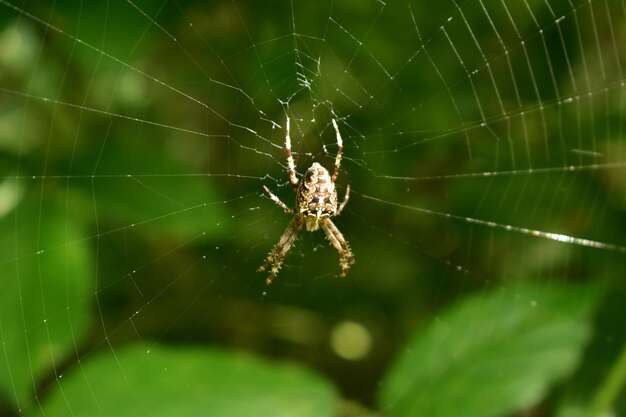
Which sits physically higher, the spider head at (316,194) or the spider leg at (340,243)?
the spider head at (316,194)

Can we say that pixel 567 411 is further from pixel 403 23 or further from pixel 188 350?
pixel 403 23

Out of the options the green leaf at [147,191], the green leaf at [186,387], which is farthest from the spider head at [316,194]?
the green leaf at [186,387]

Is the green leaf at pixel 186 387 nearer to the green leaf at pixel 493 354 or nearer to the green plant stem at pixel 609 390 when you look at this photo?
the green leaf at pixel 493 354

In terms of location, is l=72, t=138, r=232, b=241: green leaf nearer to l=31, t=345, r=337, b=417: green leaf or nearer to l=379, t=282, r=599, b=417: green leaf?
l=31, t=345, r=337, b=417: green leaf

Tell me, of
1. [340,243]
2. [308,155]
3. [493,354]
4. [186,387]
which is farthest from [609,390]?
[308,155]

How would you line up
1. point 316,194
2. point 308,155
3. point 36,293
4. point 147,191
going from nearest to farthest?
point 36,293, point 147,191, point 316,194, point 308,155

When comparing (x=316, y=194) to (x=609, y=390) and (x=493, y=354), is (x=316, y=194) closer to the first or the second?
(x=493, y=354)

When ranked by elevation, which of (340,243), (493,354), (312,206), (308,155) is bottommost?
(493,354)
